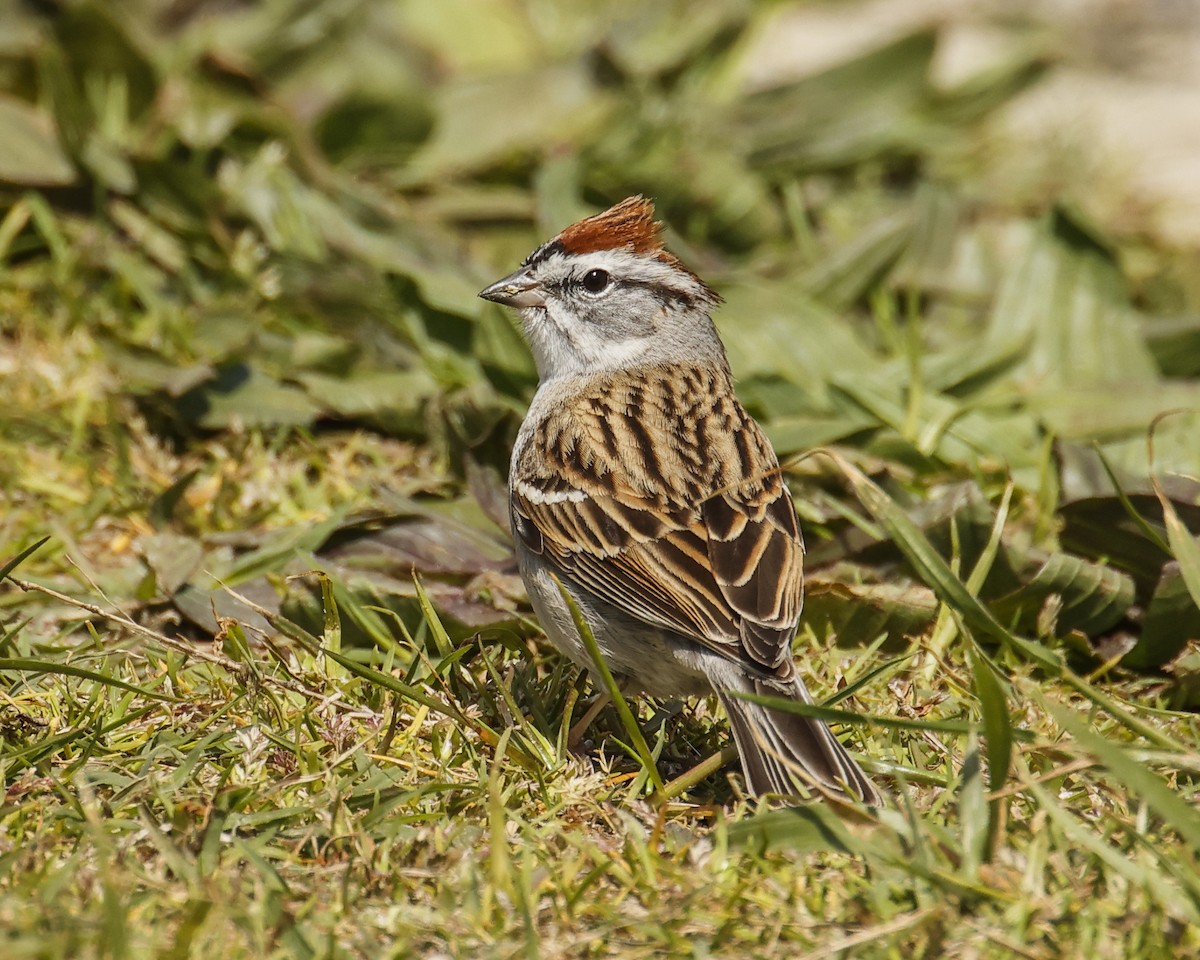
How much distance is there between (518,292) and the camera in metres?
4.12

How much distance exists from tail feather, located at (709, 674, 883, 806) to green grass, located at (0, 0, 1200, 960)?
0.11 m

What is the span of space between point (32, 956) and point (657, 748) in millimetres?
1395

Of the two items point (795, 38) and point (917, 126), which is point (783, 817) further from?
point (795, 38)

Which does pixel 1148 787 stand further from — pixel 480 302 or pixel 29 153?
pixel 29 153

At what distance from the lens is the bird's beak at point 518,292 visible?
4113 millimetres

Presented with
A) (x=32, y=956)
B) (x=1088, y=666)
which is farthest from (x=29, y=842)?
(x=1088, y=666)

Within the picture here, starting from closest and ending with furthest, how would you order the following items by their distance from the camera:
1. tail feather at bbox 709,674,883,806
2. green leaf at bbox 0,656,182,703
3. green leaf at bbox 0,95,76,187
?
1. tail feather at bbox 709,674,883,806
2. green leaf at bbox 0,656,182,703
3. green leaf at bbox 0,95,76,187

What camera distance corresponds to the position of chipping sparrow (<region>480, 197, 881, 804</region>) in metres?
3.00

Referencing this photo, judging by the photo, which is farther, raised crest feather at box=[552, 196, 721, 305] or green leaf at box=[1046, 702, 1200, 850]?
raised crest feather at box=[552, 196, 721, 305]

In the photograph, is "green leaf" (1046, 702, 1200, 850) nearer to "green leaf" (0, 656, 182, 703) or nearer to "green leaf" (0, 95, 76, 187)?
"green leaf" (0, 656, 182, 703)

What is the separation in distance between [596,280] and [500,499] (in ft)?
2.24

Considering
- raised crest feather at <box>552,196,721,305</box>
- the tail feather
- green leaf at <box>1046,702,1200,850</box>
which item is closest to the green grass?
green leaf at <box>1046,702,1200,850</box>

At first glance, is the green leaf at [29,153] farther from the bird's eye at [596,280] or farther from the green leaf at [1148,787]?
the green leaf at [1148,787]

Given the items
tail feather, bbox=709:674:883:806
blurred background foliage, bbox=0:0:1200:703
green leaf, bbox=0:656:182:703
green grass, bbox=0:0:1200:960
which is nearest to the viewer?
green grass, bbox=0:0:1200:960
